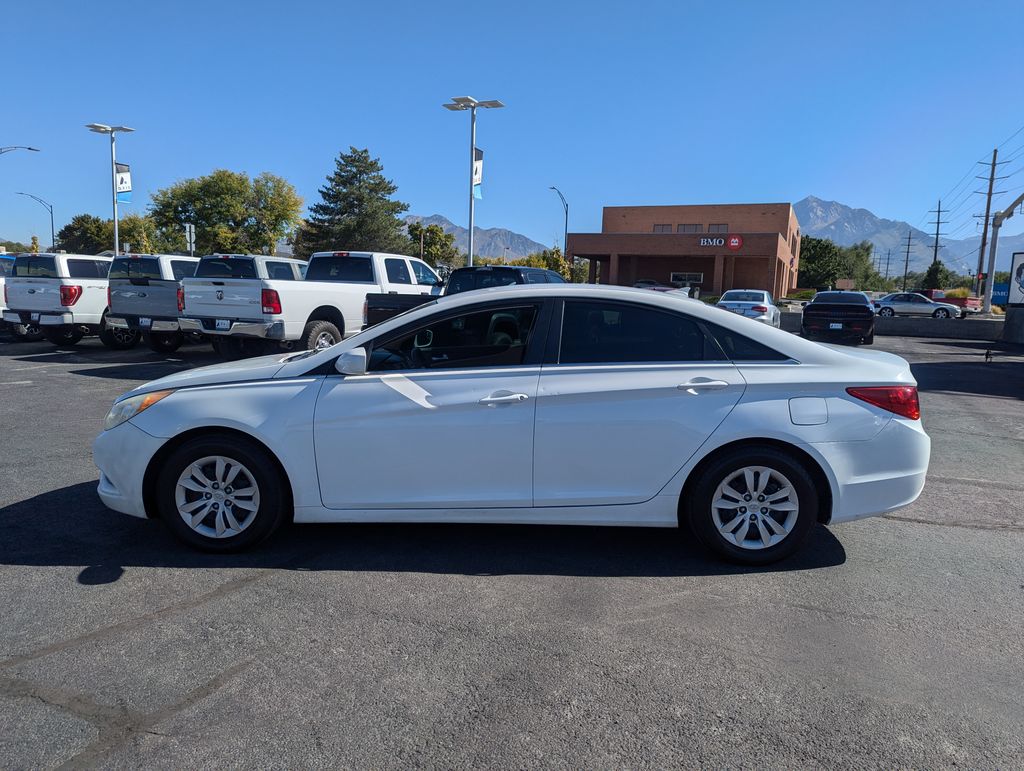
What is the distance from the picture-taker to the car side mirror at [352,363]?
4.26 meters

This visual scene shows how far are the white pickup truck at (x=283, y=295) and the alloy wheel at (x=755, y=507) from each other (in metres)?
8.09


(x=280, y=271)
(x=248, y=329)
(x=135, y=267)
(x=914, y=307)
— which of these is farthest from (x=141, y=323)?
(x=914, y=307)

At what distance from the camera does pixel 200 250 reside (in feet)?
234

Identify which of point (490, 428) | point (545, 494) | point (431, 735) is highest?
point (490, 428)

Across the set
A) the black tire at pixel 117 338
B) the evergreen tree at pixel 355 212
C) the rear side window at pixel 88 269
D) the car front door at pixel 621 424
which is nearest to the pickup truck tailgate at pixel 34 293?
the rear side window at pixel 88 269

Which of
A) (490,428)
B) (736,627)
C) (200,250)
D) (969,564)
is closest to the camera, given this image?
(736,627)

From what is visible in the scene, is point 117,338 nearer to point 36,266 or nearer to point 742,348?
point 36,266

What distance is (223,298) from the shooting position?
39.5 ft

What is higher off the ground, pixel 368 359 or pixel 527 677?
pixel 368 359

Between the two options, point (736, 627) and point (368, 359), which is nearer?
point (736, 627)

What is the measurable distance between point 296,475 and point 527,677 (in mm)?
1883

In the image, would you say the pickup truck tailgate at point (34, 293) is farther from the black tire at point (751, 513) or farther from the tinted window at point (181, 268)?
the black tire at point (751, 513)

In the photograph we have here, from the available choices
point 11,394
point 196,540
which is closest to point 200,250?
point 11,394

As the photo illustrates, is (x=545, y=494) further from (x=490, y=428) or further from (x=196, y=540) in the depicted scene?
(x=196, y=540)
